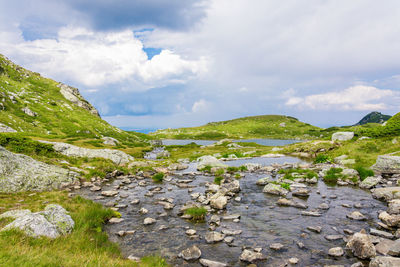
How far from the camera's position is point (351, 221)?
1568 centimetres

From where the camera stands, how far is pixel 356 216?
16203 millimetres

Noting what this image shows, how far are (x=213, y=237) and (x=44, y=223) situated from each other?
9810mm

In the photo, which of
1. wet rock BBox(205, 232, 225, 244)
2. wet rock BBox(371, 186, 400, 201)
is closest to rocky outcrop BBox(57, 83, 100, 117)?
wet rock BBox(205, 232, 225, 244)

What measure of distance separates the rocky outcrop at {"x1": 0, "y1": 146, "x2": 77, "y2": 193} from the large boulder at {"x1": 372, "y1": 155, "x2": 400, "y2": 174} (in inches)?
1705

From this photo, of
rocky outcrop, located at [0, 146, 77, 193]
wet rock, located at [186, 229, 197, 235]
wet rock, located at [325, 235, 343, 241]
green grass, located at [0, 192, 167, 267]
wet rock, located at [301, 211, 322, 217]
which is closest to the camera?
green grass, located at [0, 192, 167, 267]

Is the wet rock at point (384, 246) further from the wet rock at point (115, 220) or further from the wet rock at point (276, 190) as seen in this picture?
the wet rock at point (115, 220)

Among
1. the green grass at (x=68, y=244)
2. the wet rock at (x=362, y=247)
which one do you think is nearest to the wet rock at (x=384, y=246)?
the wet rock at (x=362, y=247)

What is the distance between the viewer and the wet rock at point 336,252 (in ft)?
37.1

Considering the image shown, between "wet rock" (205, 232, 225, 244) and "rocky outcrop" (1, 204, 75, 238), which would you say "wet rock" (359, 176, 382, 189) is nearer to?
"wet rock" (205, 232, 225, 244)

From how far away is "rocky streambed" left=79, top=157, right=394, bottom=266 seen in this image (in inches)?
458

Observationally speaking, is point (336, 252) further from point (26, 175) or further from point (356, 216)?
point (26, 175)

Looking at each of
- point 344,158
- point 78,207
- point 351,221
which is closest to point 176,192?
point 78,207

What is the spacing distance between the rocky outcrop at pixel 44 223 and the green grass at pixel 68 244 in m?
0.45

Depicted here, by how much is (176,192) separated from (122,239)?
11871 mm
